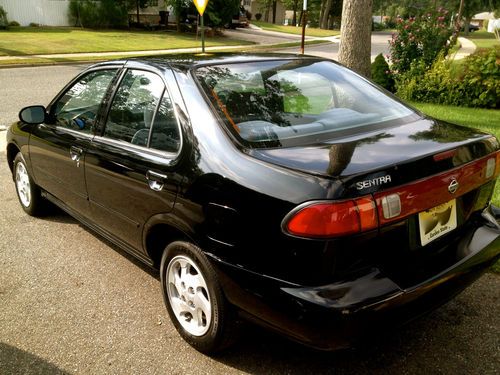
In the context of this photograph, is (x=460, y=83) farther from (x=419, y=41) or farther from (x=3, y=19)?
(x=3, y=19)

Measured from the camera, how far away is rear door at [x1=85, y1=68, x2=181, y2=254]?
285cm

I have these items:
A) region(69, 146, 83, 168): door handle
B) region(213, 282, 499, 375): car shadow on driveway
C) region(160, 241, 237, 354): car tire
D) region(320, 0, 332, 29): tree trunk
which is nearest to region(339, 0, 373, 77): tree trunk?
region(69, 146, 83, 168): door handle

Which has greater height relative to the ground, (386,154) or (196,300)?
(386,154)

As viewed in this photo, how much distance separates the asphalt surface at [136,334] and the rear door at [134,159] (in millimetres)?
439

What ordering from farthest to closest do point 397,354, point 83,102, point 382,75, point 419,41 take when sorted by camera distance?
point 382,75
point 419,41
point 83,102
point 397,354

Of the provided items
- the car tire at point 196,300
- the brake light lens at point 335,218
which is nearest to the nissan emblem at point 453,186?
the brake light lens at point 335,218

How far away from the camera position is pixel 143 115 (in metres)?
3.13

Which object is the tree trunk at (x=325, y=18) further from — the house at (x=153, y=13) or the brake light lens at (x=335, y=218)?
the brake light lens at (x=335, y=218)

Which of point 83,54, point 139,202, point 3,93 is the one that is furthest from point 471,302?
point 83,54

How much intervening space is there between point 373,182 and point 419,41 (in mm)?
10541

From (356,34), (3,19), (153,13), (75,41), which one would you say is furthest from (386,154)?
(153,13)

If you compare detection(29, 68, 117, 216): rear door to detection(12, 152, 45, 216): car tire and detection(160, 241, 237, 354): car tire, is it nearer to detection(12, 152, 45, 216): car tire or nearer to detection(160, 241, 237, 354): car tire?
detection(12, 152, 45, 216): car tire

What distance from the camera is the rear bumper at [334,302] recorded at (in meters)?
2.12

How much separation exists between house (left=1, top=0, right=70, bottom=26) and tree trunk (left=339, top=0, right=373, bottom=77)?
28.4 metres
